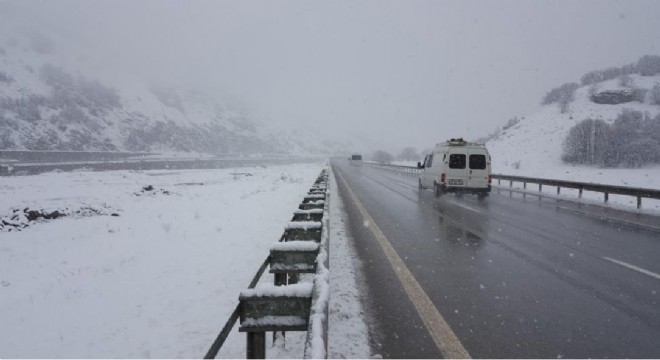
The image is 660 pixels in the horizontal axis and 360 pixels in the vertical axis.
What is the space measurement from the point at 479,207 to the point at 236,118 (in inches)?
6353

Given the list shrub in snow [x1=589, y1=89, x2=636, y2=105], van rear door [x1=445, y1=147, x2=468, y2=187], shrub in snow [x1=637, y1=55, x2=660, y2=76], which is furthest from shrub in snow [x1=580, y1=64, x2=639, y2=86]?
van rear door [x1=445, y1=147, x2=468, y2=187]

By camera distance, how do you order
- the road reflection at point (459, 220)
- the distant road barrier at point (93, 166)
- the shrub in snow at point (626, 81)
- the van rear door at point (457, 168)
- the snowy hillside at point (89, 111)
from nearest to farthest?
1. the road reflection at point (459, 220)
2. the van rear door at point (457, 168)
3. the distant road barrier at point (93, 166)
4. the shrub in snow at point (626, 81)
5. the snowy hillside at point (89, 111)

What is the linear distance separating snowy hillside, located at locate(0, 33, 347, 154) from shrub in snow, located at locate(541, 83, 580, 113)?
90761 mm

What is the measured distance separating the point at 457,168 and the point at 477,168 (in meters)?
0.76

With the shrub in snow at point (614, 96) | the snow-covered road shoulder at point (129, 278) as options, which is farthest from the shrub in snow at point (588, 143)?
the snow-covered road shoulder at point (129, 278)

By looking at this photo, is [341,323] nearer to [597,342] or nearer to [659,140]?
[597,342]

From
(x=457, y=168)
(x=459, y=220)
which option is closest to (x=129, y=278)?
(x=459, y=220)

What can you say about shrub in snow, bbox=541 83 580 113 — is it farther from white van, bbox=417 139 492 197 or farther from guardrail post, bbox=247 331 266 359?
guardrail post, bbox=247 331 266 359

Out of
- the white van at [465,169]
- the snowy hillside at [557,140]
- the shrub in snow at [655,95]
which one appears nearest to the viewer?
the white van at [465,169]

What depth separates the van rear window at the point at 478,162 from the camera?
15227mm

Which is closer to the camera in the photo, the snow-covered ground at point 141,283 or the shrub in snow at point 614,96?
the snow-covered ground at point 141,283

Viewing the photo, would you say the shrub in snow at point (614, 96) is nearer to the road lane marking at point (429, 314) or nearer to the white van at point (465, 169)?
the white van at point (465, 169)

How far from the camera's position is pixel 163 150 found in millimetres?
102812

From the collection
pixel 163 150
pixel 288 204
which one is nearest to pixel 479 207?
pixel 288 204
